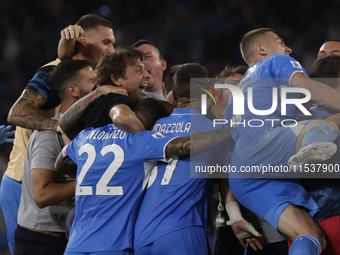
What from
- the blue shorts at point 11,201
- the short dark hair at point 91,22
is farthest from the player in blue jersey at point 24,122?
the short dark hair at point 91,22

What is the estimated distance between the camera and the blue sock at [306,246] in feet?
8.39

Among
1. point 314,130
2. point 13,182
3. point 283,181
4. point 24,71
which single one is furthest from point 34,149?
point 24,71

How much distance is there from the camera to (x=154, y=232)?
2805 mm

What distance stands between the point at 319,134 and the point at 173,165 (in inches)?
36.6

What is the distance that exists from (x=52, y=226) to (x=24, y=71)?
15.4 feet

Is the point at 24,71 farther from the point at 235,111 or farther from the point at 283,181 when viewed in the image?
the point at 283,181

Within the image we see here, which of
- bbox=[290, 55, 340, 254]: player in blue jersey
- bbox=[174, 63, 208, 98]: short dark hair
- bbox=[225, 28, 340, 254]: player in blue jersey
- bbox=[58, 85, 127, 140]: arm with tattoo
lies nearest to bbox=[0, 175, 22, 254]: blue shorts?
bbox=[58, 85, 127, 140]: arm with tattoo

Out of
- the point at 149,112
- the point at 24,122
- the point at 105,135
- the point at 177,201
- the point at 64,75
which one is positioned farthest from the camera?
the point at 64,75

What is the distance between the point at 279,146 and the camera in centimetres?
296

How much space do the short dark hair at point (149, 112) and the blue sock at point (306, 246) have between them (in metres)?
1.25

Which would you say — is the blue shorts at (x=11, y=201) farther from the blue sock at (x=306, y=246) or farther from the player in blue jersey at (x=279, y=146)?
the blue sock at (x=306, y=246)

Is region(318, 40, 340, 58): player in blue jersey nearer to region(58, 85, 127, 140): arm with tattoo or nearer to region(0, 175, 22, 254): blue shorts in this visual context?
region(58, 85, 127, 140): arm with tattoo

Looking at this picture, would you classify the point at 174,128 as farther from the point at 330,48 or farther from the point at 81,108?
the point at 330,48

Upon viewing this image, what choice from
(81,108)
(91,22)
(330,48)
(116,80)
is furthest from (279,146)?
(91,22)
